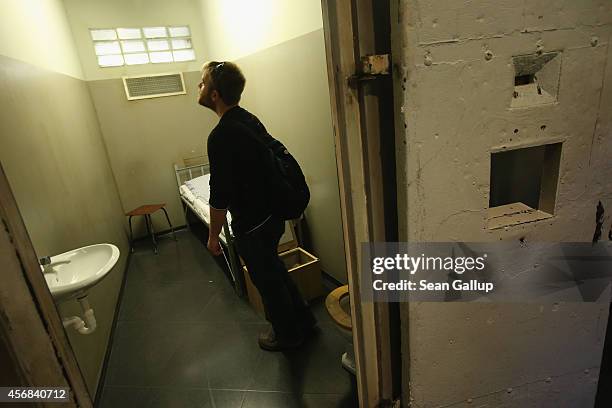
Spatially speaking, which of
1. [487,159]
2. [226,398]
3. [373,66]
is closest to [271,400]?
[226,398]

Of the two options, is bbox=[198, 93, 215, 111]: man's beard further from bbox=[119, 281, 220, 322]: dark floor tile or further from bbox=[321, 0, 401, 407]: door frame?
bbox=[119, 281, 220, 322]: dark floor tile

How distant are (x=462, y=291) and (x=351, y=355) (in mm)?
795

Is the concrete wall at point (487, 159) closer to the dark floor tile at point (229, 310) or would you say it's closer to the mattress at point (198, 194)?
the dark floor tile at point (229, 310)

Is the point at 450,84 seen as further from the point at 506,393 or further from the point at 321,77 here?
the point at 321,77

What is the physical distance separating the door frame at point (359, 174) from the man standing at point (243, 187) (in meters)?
0.74

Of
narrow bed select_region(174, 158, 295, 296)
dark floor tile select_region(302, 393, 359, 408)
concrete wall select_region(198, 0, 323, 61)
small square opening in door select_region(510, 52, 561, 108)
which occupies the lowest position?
dark floor tile select_region(302, 393, 359, 408)

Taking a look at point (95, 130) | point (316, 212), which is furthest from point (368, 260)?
point (95, 130)

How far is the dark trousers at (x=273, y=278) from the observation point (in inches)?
69.1

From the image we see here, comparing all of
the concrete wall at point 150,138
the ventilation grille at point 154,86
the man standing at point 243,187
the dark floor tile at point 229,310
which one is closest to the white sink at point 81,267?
the man standing at point 243,187

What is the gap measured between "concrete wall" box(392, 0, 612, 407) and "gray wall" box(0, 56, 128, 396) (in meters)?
1.65

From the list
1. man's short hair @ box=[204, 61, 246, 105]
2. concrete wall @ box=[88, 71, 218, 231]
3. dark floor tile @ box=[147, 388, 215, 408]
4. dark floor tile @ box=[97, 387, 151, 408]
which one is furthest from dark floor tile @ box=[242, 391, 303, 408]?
concrete wall @ box=[88, 71, 218, 231]

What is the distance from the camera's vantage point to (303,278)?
2342mm

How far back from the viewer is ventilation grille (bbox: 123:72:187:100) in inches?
148

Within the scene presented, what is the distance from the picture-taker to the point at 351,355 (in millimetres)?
1555
